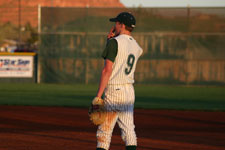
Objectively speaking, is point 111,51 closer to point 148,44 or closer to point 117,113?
point 117,113

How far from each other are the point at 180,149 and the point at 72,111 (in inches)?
278

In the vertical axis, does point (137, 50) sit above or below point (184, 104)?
above

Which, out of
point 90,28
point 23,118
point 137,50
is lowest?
point 23,118

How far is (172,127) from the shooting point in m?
12.0

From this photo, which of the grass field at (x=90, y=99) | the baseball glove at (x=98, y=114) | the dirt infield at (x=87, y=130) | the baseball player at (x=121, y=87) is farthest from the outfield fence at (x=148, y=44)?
the baseball glove at (x=98, y=114)

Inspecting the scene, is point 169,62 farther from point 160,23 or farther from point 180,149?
point 180,149

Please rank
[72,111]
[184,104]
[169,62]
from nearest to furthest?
[72,111], [184,104], [169,62]

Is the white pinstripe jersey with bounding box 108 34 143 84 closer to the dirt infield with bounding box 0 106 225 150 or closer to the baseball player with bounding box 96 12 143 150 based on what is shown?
the baseball player with bounding box 96 12 143 150

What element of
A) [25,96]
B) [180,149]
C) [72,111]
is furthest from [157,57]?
[180,149]

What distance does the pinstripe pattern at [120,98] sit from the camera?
5.86 m

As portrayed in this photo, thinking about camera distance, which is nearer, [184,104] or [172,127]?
[172,127]

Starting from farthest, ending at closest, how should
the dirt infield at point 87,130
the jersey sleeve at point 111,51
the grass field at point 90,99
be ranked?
1. the grass field at point 90,99
2. the dirt infield at point 87,130
3. the jersey sleeve at point 111,51

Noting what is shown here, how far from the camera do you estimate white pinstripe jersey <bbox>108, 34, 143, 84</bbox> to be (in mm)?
5832

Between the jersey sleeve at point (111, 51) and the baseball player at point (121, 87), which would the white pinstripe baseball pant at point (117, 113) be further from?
the jersey sleeve at point (111, 51)
